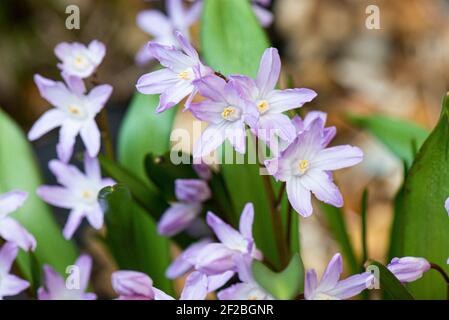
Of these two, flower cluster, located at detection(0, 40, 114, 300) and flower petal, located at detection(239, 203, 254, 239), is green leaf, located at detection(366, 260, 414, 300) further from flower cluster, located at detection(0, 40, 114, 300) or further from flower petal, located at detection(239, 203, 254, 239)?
flower cluster, located at detection(0, 40, 114, 300)

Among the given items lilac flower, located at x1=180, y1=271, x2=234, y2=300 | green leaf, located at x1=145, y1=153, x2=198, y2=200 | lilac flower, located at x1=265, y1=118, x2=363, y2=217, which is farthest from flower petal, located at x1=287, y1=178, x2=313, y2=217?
green leaf, located at x1=145, y1=153, x2=198, y2=200

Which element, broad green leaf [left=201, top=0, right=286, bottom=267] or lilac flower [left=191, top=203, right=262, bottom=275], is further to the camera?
broad green leaf [left=201, top=0, right=286, bottom=267]

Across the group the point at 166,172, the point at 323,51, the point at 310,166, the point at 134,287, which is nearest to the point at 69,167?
the point at 166,172

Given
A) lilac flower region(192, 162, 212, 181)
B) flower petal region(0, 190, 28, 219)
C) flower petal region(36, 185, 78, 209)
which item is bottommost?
flower petal region(36, 185, 78, 209)

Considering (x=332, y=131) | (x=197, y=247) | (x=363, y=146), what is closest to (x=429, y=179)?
(x=332, y=131)

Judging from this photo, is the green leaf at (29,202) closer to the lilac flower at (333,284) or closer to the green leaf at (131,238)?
the green leaf at (131,238)

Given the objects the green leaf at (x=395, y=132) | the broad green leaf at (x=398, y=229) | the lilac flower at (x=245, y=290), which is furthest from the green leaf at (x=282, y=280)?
the green leaf at (x=395, y=132)

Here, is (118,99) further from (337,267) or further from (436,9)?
(337,267)
